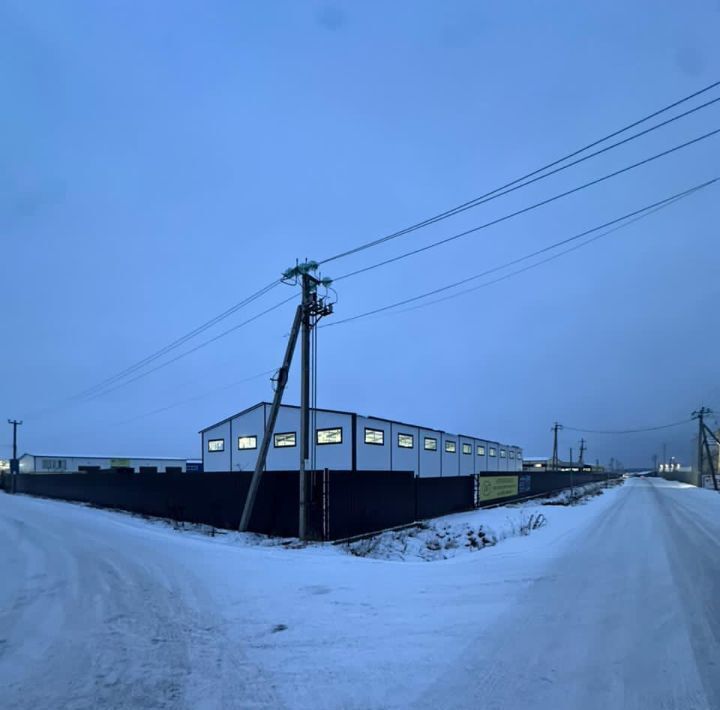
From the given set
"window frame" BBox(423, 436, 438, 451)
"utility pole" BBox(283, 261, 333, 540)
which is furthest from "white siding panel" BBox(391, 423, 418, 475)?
"utility pole" BBox(283, 261, 333, 540)

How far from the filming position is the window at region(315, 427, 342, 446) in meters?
34.2

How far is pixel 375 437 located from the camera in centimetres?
3547

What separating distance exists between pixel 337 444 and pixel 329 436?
0.88 m

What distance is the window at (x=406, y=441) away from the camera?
1518 inches

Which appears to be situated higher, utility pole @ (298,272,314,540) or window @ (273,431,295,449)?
utility pole @ (298,272,314,540)

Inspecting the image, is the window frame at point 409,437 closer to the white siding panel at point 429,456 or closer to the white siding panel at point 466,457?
the white siding panel at point 429,456

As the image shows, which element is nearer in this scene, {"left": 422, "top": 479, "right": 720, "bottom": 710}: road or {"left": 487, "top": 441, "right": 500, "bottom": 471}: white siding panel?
{"left": 422, "top": 479, "right": 720, "bottom": 710}: road

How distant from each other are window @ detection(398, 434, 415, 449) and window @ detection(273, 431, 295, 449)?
25.1ft

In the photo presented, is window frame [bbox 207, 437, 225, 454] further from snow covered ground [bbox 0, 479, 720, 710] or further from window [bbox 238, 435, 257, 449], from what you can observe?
snow covered ground [bbox 0, 479, 720, 710]

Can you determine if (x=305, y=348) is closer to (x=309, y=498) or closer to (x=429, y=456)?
(x=309, y=498)

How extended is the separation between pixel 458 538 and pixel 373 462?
19.1 metres

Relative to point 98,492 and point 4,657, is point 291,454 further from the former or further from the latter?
point 4,657

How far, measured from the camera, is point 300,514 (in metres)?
14.2

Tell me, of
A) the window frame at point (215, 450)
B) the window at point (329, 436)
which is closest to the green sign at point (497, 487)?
the window at point (329, 436)
